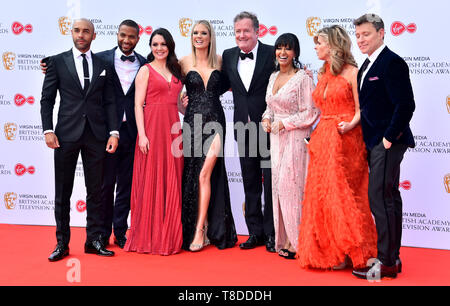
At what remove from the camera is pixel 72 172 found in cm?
394

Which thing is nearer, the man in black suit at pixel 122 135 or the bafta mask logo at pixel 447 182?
the man in black suit at pixel 122 135

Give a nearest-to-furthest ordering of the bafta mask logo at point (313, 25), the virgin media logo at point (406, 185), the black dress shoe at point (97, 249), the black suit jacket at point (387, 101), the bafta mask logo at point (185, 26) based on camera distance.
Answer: the black suit jacket at point (387, 101) < the black dress shoe at point (97, 249) < the virgin media logo at point (406, 185) < the bafta mask logo at point (313, 25) < the bafta mask logo at point (185, 26)

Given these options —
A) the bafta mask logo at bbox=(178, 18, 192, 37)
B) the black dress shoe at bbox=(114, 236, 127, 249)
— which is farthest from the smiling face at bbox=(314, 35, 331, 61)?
the black dress shoe at bbox=(114, 236, 127, 249)

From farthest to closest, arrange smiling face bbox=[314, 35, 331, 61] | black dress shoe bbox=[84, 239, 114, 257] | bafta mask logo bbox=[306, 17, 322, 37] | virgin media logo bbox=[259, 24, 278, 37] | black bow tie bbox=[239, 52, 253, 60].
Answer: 1. virgin media logo bbox=[259, 24, 278, 37]
2. bafta mask logo bbox=[306, 17, 322, 37]
3. black bow tie bbox=[239, 52, 253, 60]
4. black dress shoe bbox=[84, 239, 114, 257]
5. smiling face bbox=[314, 35, 331, 61]

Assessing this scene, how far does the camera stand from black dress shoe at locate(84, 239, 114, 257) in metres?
4.07

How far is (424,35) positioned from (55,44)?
3.98 meters

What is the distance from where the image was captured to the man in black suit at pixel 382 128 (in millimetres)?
3264

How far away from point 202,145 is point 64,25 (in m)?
2.44

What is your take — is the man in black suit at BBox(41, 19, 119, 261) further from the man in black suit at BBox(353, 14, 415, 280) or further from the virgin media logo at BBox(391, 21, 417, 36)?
the virgin media logo at BBox(391, 21, 417, 36)

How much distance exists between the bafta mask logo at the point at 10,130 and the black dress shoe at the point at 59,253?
7.12 ft

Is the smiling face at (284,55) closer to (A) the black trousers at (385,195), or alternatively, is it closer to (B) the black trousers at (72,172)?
(A) the black trousers at (385,195)

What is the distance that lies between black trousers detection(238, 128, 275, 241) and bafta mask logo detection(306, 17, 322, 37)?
1.42 metres

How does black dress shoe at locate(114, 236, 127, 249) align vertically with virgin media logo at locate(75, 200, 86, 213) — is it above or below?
below

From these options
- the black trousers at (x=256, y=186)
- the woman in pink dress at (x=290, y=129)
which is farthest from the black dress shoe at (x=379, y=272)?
the black trousers at (x=256, y=186)
